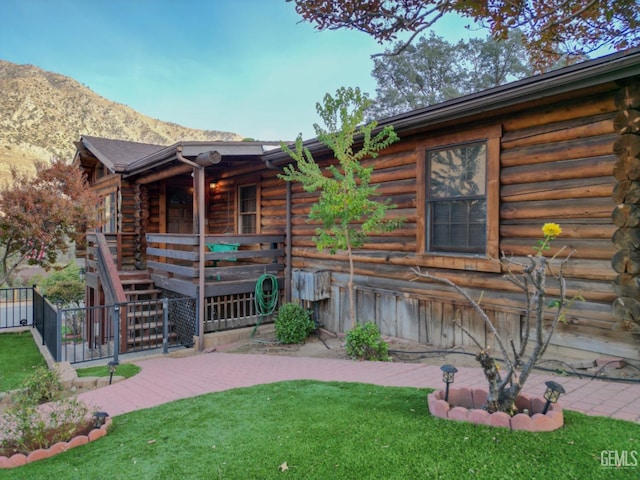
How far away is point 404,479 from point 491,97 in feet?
15.1

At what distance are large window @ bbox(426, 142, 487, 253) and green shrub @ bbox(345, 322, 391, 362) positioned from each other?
→ 5.33 ft

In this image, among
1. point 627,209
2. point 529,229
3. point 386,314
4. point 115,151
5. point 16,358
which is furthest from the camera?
point 115,151

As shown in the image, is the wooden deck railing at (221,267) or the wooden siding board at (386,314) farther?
the wooden deck railing at (221,267)

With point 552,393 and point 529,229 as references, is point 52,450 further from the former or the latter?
point 529,229

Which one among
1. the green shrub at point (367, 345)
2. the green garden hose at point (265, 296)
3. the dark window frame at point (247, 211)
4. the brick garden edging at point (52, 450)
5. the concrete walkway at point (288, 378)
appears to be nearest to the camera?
the brick garden edging at point (52, 450)

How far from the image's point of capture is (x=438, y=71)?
26.6 m

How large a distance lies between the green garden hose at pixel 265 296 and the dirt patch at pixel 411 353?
1.73 feet

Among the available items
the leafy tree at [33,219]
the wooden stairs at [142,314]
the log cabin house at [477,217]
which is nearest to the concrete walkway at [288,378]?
the log cabin house at [477,217]

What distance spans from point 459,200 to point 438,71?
23.2m

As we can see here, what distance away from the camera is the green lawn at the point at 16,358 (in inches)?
280

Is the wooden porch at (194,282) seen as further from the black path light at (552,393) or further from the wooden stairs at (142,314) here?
the black path light at (552,393)

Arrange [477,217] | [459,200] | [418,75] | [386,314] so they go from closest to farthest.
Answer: [477,217] < [459,200] < [386,314] < [418,75]

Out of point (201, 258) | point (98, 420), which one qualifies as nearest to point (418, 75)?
point (201, 258)

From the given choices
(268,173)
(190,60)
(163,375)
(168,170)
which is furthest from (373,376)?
(190,60)
